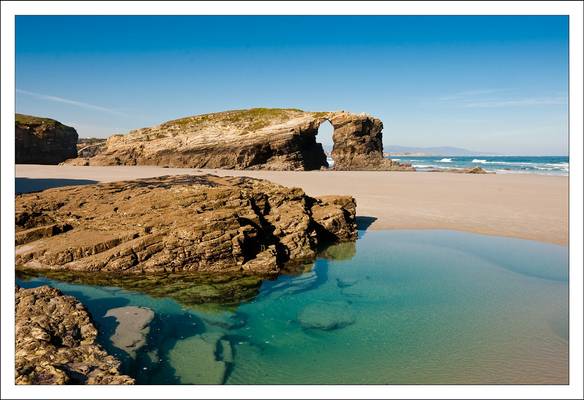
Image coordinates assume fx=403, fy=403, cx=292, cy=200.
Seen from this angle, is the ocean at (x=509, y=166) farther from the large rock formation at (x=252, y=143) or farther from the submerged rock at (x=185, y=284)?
the submerged rock at (x=185, y=284)

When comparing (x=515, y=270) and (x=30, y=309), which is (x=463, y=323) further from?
(x=30, y=309)

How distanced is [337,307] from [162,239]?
4602mm

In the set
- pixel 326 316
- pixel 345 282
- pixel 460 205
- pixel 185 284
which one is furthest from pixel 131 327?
pixel 460 205

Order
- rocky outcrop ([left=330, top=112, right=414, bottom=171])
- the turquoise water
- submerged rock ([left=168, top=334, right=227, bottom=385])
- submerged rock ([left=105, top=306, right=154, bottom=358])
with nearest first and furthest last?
submerged rock ([left=168, top=334, right=227, bottom=385]) < the turquoise water < submerged rock ([left=105, top=306, right=154, bottom=358]) < rocky outcrop ([left=330, top=112, right=414, bottom=171])

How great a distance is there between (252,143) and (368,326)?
3424 cm

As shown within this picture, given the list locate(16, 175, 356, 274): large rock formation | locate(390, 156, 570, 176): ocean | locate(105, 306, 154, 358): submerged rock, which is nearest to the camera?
locate(105, 306, 154, 358): submerged rock

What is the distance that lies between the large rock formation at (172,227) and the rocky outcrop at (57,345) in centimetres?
255

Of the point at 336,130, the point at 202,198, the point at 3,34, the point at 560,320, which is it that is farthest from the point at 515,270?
the point at 336,130

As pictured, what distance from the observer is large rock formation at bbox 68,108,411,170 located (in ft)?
130

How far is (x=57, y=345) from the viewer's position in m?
5.27

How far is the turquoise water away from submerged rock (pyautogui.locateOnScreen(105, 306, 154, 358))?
107 mm

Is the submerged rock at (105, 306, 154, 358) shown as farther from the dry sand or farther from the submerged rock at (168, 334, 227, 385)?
the dry sand

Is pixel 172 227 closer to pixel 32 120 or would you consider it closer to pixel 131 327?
pixel 131 327

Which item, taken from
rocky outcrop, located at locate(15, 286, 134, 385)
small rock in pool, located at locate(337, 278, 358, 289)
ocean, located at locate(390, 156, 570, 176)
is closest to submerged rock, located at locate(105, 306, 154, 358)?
rocky outcrop, located at locate(15, 286, 134, 385)
